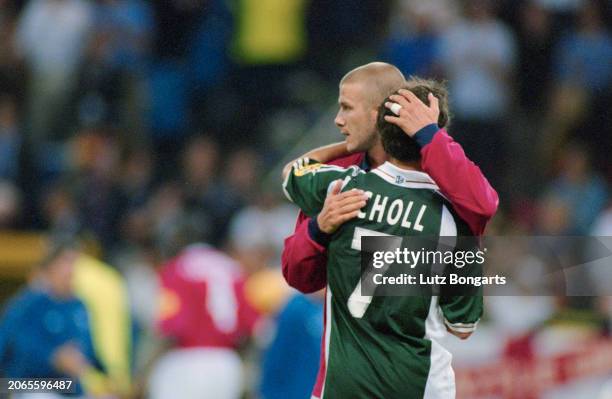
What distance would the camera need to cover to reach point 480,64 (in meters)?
12.0

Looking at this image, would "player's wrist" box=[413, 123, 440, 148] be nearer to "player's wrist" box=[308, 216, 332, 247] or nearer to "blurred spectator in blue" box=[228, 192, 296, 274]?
"player's wrist" box=[308, 216, 332, 247]

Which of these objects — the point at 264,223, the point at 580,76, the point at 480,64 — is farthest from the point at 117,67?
the point at 580,76

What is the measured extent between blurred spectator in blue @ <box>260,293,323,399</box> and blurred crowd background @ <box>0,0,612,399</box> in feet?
5.51

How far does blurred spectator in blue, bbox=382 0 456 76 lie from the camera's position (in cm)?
1194

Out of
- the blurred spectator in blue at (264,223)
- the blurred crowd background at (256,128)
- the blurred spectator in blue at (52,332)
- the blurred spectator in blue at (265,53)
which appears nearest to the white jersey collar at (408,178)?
the blurred spectator in blue at (52,332)

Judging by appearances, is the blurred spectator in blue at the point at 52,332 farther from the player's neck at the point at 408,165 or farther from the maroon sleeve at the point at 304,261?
the player's neck at the point at 408,165

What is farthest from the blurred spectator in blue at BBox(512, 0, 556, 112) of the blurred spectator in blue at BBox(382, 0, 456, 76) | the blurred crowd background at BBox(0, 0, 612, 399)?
the blurred spectator in blue at BBox(382, 0, 456, 76)

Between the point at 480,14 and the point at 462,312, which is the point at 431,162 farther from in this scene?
the point at 480,14

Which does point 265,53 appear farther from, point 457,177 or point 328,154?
point 457,177

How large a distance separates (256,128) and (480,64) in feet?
8.20

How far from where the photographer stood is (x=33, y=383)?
805 centimetres

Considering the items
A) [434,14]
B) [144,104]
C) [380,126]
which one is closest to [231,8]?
[144,104]

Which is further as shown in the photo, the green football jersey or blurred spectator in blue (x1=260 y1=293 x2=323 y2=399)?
blurred spectator in blue (x1=260 y1=293 x2=323 y2=399)

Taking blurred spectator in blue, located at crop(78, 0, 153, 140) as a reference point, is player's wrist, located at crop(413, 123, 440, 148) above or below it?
above
